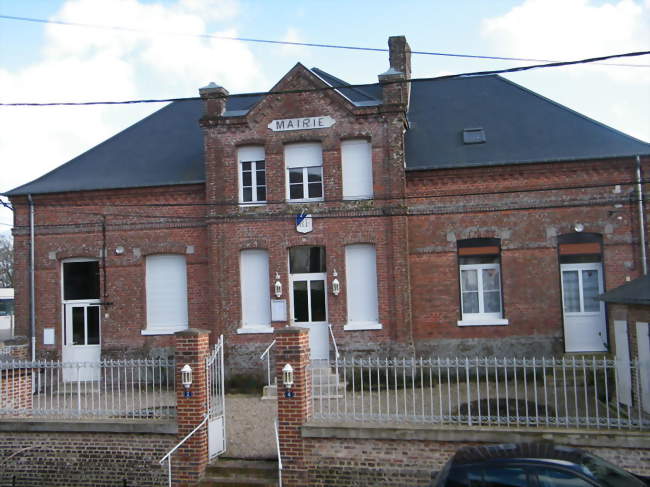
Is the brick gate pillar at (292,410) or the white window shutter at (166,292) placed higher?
the white window shutter at (166,292)

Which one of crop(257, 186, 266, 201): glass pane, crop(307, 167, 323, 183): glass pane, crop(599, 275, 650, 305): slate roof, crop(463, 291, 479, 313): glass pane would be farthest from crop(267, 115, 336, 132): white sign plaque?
crop(599, 275, 650, 305): slate roof

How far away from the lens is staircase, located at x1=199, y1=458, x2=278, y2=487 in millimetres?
9828

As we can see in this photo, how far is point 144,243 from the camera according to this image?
734 inches

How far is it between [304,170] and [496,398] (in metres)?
8.90

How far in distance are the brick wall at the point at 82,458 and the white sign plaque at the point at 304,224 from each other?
27.4 ft

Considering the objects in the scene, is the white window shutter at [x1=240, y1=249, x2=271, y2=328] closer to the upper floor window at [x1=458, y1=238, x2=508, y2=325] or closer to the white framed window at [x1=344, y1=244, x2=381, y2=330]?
the white framed window at [x1=344, y1=244, x2=381, y2=330]

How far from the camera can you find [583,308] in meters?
17.4

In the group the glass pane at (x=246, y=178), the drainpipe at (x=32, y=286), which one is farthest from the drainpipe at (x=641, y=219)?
the drainpipe at (x=32, y=286)

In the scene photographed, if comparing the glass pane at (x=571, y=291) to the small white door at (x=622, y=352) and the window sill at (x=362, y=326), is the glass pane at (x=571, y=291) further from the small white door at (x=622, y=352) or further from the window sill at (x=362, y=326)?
the window sill at (x=362, y=326)

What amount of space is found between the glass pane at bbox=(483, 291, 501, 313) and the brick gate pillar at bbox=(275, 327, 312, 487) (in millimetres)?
9086

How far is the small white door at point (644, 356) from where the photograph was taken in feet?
33.9

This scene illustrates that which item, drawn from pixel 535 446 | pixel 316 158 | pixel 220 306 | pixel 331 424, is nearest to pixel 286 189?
pixel 316 158

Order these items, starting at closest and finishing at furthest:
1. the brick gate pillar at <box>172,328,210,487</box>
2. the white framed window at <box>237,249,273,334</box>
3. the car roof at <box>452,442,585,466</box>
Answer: the car roof at <box>452,442,585,466</box>
the brick gate pillar at <box>172,328,210,487</box>
the white framed window at <box>237,249,273,334</box>

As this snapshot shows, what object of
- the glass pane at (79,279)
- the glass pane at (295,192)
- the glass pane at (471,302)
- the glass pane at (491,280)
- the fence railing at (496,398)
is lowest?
the fence railing at (496,398)
